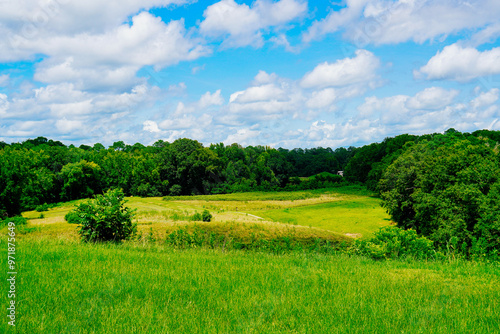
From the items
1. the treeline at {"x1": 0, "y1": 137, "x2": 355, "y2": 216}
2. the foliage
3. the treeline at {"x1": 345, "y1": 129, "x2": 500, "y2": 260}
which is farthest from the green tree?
the foliage

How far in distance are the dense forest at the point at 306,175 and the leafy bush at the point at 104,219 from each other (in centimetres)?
1141

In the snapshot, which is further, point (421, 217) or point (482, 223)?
point (421, 217)

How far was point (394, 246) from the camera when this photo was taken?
35.9ft

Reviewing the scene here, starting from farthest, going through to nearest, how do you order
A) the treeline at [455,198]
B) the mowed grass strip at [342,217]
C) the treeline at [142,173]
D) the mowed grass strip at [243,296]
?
the treeline at [142,173]
the mowed grass strip at [342,217]
the treeline at [455,198]
the mowed grass strip at [243,296]

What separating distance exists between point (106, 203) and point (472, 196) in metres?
27.7

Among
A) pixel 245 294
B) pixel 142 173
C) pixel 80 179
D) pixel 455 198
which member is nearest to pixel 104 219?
pixel 245 294

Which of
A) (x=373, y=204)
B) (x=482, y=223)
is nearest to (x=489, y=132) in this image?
(x=373, y=204)

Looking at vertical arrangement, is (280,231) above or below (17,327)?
below

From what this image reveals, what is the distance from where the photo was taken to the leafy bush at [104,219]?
12906mm

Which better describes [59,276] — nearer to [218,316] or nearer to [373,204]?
[218,316]

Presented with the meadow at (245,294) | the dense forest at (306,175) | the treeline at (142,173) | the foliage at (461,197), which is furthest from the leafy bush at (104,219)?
the treeline at (142,173)

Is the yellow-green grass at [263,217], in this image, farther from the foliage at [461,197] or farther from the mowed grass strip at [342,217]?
the foliage at [461,197]

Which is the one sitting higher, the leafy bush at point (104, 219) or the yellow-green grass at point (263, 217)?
the leafy bush at point (104, 219)

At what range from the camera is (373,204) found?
73.6 m
